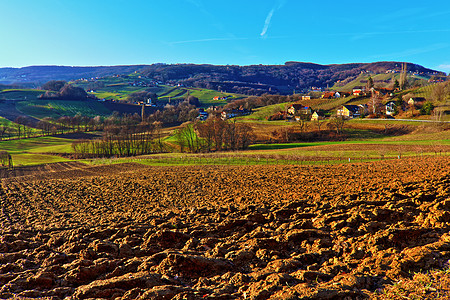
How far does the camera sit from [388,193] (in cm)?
1561

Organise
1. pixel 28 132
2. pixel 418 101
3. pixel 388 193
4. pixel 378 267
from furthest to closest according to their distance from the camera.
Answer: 1. pixel 28 132
2. pixel 418 101
3. pixel 388 193
4. pixel 378 267

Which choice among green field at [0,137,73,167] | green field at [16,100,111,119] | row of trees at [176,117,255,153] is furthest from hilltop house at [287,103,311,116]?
green field at [16,100,111,119]

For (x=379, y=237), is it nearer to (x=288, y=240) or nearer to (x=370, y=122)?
(x=288, y=240)

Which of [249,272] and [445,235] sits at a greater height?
[445,235]

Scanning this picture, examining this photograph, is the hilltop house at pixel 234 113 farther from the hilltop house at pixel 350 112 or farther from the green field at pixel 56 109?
the green field at pixel 56 109

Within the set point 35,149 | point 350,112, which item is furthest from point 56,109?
point 350,112

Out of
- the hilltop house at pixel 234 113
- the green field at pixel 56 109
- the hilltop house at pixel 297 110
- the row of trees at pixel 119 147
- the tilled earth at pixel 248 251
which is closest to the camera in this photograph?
the tilled earth at pixel 248 251

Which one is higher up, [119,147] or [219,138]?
[219,138]

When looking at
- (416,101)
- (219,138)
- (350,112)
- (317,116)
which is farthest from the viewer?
(350,112)

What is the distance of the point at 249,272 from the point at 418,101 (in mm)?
126809

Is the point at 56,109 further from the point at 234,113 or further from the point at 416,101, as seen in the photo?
the point at 416,101

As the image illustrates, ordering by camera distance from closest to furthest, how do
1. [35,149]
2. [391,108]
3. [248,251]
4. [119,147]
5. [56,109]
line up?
[248,251], [119,147], [35,149], [391,108], [56,109]

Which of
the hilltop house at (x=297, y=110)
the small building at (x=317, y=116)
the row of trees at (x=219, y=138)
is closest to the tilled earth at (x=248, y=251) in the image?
the row of trees at (x=219, y=138)

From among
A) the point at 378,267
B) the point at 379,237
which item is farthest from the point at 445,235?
the point at 378,267
